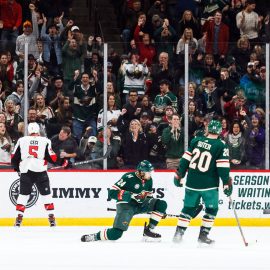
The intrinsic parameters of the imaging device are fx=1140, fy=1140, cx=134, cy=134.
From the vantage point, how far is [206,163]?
41.2 feet

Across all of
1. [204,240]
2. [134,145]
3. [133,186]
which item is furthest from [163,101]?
[204,240]

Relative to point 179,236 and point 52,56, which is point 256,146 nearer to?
point 52,56

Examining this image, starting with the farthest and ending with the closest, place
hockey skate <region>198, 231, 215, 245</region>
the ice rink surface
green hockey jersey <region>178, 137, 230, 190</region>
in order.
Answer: hockey skate <region>198, 231, 215, 245</region> < green hockey jersey <region>178, 137, 230, 190</region> < the ice rink surface

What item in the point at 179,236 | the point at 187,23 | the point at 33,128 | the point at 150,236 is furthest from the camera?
the point at 187,23

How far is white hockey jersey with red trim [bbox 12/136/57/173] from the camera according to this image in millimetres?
14938

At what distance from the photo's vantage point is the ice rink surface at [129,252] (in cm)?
1048

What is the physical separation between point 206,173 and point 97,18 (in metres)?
7.33

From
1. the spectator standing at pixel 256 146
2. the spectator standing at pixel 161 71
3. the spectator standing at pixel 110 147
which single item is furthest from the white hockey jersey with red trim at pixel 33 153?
the spectator standing at pixel 256 146

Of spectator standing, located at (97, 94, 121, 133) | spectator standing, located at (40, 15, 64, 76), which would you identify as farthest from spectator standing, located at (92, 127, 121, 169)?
spectator standing, located at (40, 15, 64, 76)

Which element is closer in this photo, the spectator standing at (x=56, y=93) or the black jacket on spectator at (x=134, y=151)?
the black jacket on spectator at (x=134, y=151)

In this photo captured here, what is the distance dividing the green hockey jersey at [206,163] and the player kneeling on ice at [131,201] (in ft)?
1.52

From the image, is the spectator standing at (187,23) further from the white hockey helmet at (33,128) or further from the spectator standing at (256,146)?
the white hockey helmet at (33,128)

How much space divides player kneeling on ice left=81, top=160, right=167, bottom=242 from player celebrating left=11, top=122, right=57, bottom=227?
2.31m

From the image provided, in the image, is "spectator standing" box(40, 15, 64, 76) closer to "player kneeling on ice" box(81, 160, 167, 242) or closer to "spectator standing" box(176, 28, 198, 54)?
"spectator standing" box(176, 28, 198, 54)
